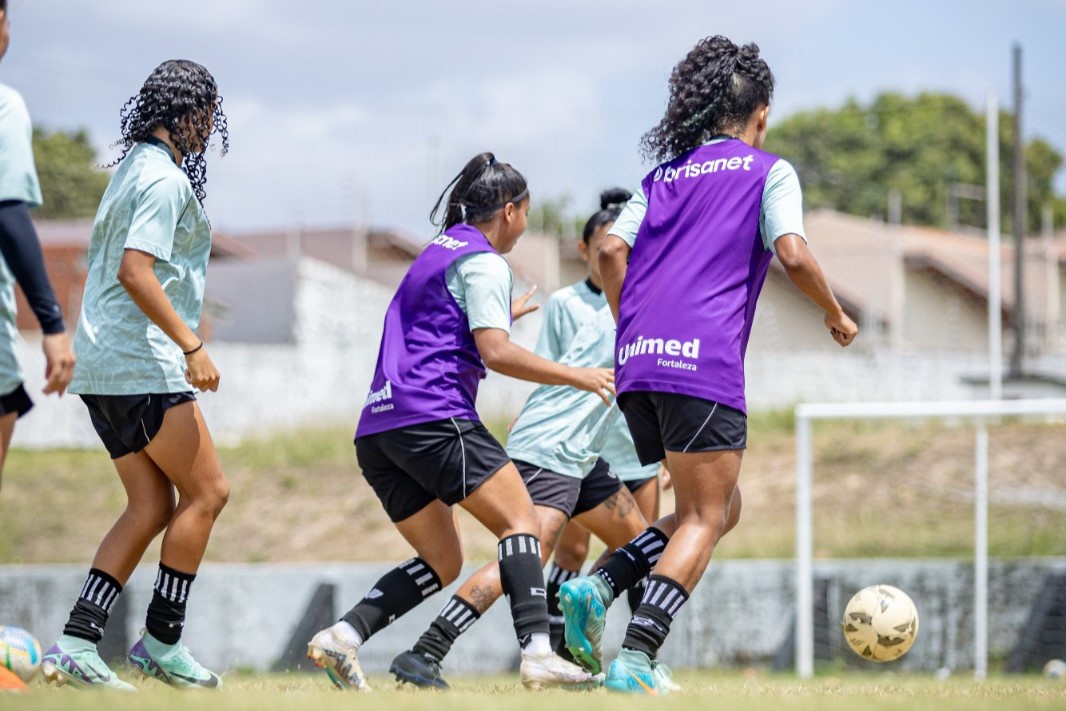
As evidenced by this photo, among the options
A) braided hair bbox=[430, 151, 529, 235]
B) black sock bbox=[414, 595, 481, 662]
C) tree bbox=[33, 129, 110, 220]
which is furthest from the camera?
tree bbox=[33, 129, 110, 220]

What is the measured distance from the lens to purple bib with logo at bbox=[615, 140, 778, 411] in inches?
191

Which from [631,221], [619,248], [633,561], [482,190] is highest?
[482,190]

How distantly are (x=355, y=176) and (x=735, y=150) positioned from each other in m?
11.9

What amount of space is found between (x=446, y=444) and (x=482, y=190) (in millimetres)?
1188

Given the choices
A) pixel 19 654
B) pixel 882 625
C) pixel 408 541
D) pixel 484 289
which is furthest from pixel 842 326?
pixel 19 654

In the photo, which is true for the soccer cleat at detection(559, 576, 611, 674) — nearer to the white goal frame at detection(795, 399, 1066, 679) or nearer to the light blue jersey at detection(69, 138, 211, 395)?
the light blue jersey at detection(69, 138, 211, 395)

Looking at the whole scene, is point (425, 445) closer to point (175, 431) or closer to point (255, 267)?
point (175, 431)

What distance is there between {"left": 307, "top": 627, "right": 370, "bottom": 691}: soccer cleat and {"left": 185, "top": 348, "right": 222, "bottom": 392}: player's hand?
1105 millimetres

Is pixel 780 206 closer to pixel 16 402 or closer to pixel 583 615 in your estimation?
pixel 583 615

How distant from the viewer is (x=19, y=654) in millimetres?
5273

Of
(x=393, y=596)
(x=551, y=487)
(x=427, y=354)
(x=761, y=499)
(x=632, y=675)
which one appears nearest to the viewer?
(x=632, y=675)

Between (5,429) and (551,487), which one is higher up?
(5,429)

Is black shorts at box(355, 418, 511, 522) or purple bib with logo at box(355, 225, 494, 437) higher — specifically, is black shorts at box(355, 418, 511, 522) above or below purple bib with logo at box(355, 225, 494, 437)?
below

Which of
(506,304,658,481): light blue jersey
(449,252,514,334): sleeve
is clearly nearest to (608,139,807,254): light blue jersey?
(449,252,514,334): sleeve
